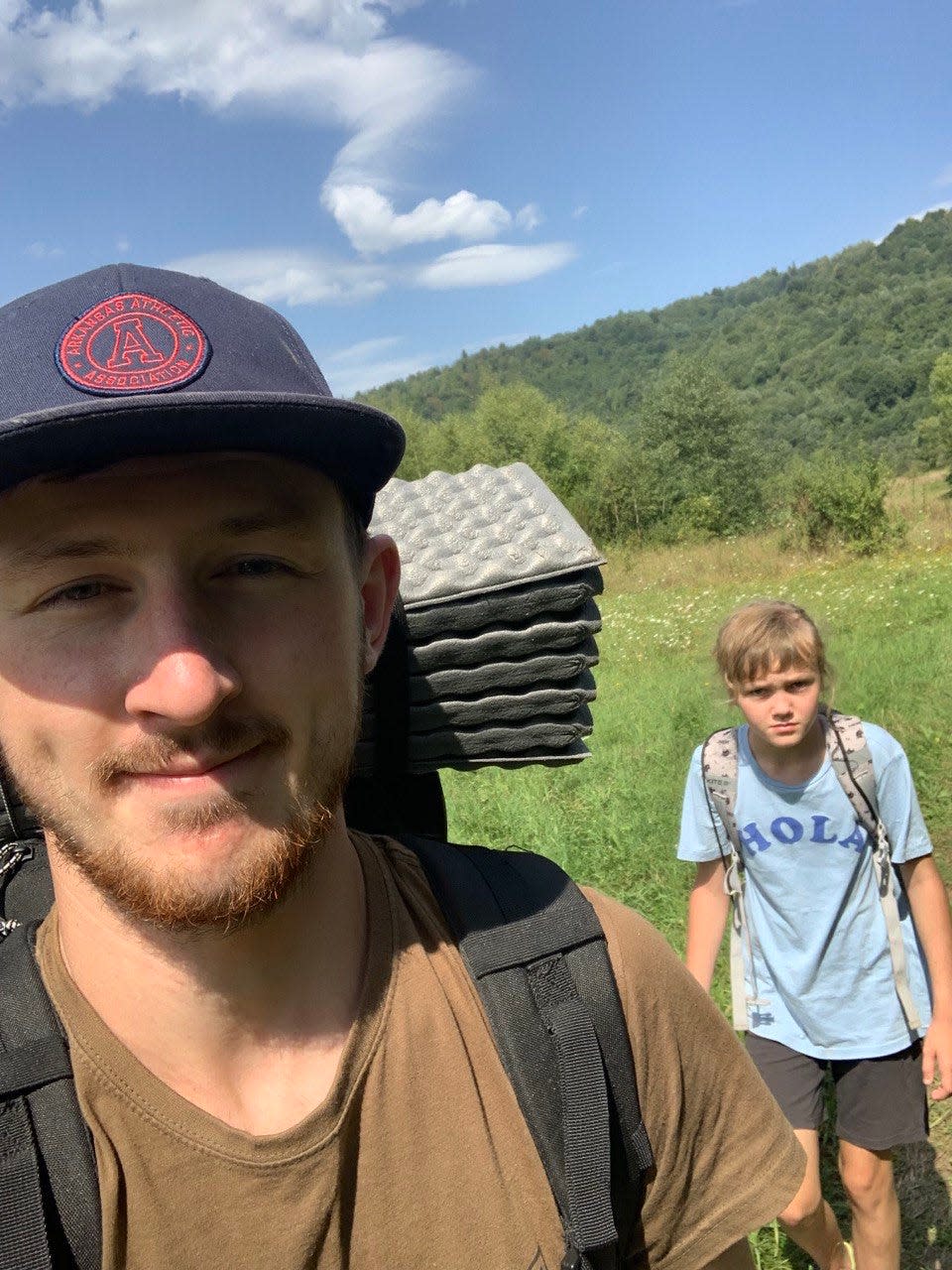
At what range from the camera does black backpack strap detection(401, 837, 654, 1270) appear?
1118 mm

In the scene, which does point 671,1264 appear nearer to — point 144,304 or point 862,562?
point 144,304

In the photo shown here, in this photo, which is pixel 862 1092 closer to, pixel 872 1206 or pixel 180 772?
pixel 872 1206

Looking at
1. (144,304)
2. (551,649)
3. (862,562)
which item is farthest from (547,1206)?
(862,562)

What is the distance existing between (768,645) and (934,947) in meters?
0.92

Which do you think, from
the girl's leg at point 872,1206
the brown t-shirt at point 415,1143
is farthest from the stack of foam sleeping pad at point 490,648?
the girl's leg at point 872,1206

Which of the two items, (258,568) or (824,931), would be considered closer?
(258,568)

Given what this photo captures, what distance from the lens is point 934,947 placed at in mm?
2617

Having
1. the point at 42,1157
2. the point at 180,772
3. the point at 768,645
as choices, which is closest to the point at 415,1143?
the point at 42,1157

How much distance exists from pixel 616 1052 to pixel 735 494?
4388 cm

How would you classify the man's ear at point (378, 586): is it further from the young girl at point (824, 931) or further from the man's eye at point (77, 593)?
the young girl at point (824, 931)

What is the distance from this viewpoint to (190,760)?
3.46 feet

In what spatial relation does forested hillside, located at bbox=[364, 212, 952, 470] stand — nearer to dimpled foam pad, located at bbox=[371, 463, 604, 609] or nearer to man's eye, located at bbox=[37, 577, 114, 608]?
dimpled foam pad, located at bbox=[371, 463, 604, 609]

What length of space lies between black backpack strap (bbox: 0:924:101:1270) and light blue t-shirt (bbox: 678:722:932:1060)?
214 centimetres

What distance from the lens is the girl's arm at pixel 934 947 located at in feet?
8.47
